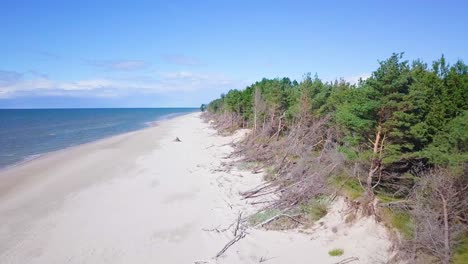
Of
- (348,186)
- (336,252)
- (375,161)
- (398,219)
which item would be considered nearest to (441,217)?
(398,219)

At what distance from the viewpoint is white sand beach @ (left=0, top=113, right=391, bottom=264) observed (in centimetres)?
1176

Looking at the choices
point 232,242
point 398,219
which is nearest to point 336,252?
point 398,219

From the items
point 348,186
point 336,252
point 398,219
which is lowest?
point 336,252

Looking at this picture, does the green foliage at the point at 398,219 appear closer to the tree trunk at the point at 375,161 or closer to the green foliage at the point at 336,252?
the tree trunk at the point at 375,161

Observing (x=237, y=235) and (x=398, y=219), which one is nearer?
(x=398, y=219)

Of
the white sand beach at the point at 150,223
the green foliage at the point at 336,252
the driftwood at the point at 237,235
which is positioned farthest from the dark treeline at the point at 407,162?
the driftwood at the point at 237,235

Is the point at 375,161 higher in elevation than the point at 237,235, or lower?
higher

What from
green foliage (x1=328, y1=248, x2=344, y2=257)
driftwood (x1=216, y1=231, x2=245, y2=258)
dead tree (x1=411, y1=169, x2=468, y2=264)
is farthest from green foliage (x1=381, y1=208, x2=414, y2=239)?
driftwood (x1=216, y1=231, x2=245, y2=258)

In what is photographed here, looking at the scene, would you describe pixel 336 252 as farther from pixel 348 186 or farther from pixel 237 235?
pixel 348 186

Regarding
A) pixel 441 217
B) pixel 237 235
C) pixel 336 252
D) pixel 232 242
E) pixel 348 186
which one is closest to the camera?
pixel 441 217

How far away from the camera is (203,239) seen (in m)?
13.2

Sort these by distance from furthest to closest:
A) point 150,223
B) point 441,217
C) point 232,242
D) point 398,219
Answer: point 150,223
point 232,242
point 398,219
point 441,217

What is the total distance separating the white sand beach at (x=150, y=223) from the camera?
38.6 ft

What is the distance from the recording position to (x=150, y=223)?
14.9 m
